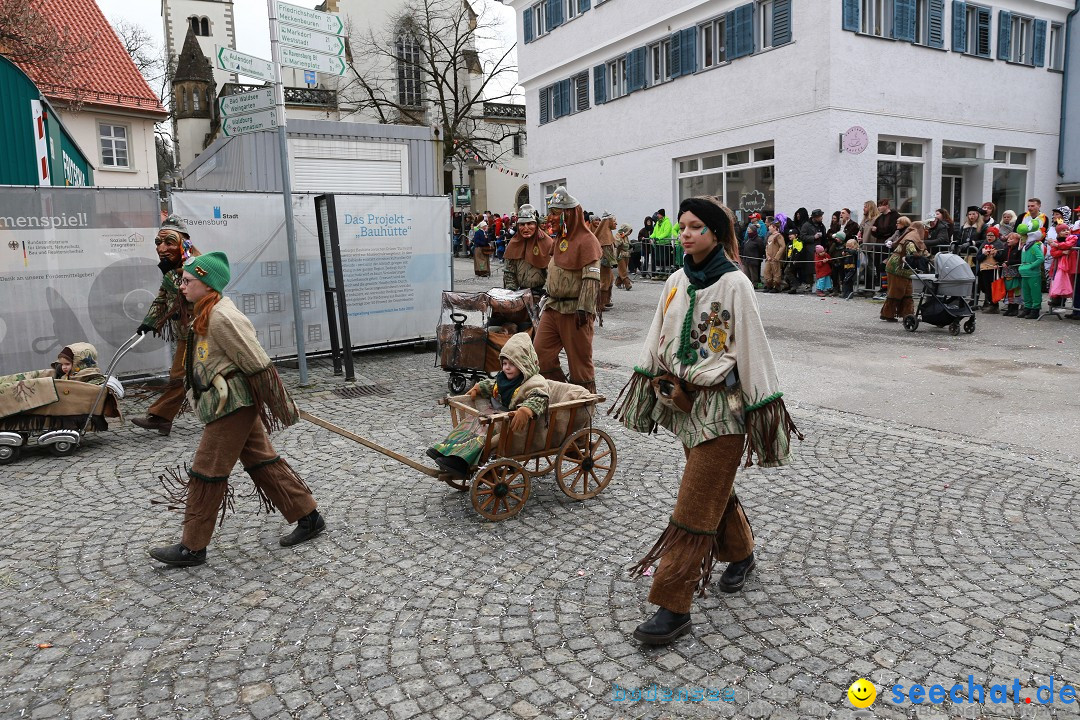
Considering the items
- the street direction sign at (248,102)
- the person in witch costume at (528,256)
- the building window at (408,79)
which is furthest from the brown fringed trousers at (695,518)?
the building window at (408,79)

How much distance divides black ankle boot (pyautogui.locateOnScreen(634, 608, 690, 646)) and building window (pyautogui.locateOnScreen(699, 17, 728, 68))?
21214mm

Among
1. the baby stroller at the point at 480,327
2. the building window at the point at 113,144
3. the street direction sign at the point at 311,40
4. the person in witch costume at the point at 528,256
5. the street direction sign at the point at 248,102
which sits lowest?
the baby stroller at the point at 480,327

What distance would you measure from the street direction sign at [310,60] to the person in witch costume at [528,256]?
8.35 feet

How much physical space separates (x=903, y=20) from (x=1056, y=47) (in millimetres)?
7364

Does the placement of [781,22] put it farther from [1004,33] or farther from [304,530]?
[304,530]

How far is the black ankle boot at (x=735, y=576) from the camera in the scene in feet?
13.4

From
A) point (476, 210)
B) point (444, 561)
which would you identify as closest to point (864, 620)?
point (444, 561)

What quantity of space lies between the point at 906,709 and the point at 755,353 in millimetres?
1470

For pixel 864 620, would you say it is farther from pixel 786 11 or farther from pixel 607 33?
pixel 607 33

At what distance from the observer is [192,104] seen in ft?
Answer: 194

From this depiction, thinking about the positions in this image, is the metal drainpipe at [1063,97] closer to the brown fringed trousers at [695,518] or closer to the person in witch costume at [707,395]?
the person in witch costume at [707,395]

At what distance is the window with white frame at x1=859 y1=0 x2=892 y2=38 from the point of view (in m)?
19.8

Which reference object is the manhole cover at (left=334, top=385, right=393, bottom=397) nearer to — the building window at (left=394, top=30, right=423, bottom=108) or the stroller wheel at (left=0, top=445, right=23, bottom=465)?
the stroller wheel at (left=0, top=445, right=23, bottom=465)

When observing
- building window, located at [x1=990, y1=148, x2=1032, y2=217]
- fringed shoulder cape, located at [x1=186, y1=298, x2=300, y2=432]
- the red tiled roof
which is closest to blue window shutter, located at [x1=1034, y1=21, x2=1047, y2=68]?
building window, located at [x1=990, y1=148, x2=1032, y2=217]
